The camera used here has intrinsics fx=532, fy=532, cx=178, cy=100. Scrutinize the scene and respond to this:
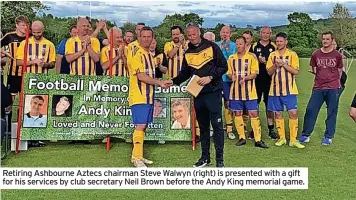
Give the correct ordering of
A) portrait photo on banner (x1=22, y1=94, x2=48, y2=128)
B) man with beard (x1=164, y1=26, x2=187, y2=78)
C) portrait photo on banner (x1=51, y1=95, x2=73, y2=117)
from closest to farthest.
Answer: portrait photo on banner (x1=22, y1=94, x2=48, y2=128)
portrait photo on banner (x1=51, y1=95, x2=73, y2=117)
man with beard (x1=164, y1=26, x2=187, y2=78)

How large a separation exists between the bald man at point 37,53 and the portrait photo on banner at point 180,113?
2.03 meters

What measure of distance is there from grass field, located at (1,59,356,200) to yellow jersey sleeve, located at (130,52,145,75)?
130 centimetres

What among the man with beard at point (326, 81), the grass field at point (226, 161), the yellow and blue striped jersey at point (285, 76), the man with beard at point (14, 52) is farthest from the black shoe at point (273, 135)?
the man with beard at point (14, 52)

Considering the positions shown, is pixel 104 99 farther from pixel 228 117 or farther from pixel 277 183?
pixel 277 183

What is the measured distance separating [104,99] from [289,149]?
299cm

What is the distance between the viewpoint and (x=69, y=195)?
18.9 ft

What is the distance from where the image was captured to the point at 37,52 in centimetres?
821

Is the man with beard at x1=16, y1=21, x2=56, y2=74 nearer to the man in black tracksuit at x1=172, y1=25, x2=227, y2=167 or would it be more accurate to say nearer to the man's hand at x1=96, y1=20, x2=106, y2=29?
the man's hand at x1=96, y1=20, x2=106, y2=29

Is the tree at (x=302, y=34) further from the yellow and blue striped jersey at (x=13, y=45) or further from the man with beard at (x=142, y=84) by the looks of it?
the man with beard at (x=142, y=84)

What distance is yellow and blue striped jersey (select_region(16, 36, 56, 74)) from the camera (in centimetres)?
816

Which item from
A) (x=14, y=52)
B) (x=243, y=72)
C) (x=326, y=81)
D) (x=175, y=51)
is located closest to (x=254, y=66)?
(x=243, y=72)

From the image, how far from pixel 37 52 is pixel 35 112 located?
0.95 meters

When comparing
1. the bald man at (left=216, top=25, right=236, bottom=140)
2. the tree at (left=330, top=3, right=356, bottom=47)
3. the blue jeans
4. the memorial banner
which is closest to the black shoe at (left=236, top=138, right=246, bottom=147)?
the bald man at (left=216, top=25, right=236, bottom=140)

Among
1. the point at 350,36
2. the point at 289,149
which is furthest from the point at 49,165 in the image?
the point at 350,36
